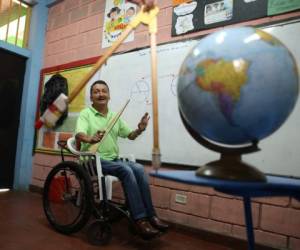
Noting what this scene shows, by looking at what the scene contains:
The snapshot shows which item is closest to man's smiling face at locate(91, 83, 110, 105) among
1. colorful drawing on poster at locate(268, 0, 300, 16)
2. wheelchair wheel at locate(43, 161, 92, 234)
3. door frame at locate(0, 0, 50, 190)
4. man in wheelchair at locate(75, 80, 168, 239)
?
man in wheelchair at locate(75, 80, 168, 239)

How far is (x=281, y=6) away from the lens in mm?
1749

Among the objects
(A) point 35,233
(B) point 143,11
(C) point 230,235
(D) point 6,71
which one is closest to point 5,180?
(D) point 6,71

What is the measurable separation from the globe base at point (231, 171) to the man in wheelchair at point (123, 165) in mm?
1027

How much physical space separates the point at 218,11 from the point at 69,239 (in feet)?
5.45

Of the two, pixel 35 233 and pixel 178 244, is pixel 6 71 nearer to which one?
pixel 35 233

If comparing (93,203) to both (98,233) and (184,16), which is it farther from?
(184,16)

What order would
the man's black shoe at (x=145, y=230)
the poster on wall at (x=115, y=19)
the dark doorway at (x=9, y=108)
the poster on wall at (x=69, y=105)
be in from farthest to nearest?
the dark doorway at (x=9, y=108) → the poster on wall at (x=69, y=105) → the poster on wall at (x=115, y=19) → the man's black shoe at (x=145, y=230)

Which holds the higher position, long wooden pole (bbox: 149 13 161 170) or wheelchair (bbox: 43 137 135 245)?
long wooden pole (bbox: 149 13 161 170)

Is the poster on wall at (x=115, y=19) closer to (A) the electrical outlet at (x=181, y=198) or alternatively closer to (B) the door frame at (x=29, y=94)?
(B) the door frame at (x=29, y=94)

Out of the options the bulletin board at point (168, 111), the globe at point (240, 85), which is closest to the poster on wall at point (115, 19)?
the bulletin board at point (168, 111)

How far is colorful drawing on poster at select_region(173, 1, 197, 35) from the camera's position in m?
2.11

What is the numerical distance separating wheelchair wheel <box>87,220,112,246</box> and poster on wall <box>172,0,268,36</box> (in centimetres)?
135

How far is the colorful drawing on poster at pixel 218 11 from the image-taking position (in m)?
1.95

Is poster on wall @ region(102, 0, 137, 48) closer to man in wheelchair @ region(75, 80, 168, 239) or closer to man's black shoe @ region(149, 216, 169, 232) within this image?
man in wheelchair @ region(75, 80, 168, 239)
